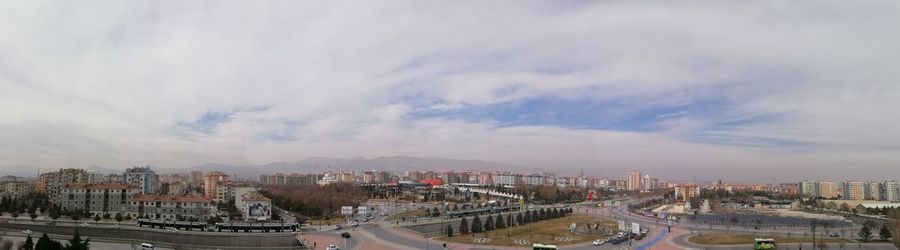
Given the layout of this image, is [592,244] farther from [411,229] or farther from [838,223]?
[838,223]

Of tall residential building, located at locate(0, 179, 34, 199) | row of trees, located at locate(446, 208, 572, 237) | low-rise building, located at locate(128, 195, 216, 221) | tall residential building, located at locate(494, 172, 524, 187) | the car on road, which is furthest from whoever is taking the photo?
tall residential building, located at locate(494, 172, 524, 187)

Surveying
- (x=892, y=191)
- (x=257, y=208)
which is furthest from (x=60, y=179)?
(x=892, y=191)

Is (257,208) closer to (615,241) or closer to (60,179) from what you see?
(60,179)

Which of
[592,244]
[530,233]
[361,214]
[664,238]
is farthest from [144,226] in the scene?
[664,238]

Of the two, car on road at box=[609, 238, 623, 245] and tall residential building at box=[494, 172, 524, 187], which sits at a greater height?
tall residential building at box=[494, 172, 524, 187]

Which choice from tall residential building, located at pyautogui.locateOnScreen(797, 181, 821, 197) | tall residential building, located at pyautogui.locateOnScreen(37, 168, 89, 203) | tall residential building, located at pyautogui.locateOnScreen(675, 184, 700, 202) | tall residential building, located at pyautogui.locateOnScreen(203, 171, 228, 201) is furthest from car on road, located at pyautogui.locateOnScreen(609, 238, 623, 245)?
tall residential building, located at pyautogui.locateOnScreen(797, 181, 821, 197)

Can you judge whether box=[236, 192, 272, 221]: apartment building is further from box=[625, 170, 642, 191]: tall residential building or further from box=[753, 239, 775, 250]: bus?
box=[625, 170, 642, 191]: tall residential building

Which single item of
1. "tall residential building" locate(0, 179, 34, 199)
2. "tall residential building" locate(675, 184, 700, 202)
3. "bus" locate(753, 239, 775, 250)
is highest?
"tall residential building" locate(0, 179, 34, 199)

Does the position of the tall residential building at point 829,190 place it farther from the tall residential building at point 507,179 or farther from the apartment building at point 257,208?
the apartment building at point 257,208
